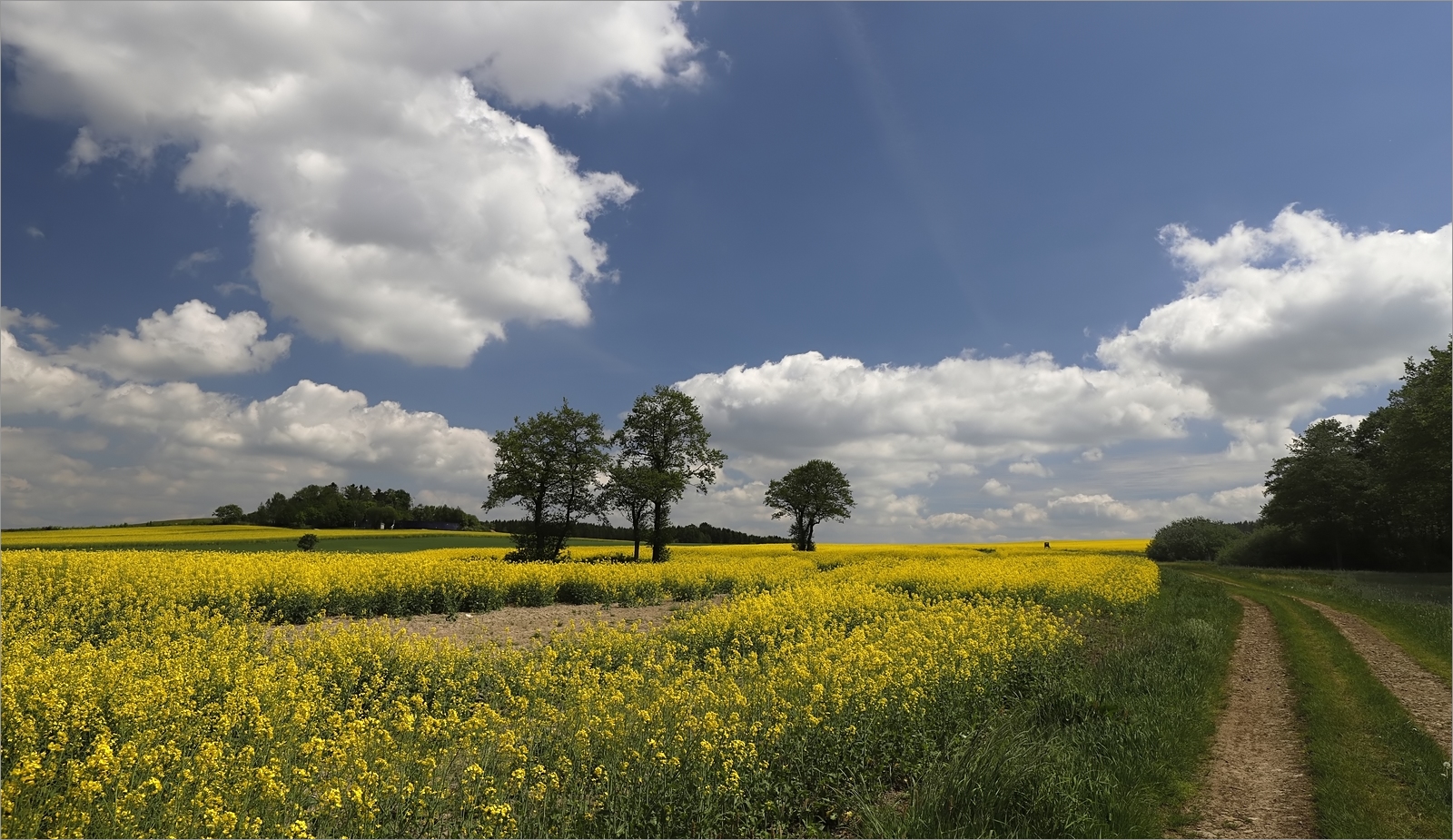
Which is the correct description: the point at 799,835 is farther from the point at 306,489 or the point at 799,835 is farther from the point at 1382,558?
the point at 306,489

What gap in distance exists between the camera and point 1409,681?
11734mm

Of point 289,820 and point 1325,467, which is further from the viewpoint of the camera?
point 1325,467

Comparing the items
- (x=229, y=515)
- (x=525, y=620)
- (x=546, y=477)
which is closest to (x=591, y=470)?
(x=546, y=477)

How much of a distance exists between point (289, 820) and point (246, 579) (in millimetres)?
14549

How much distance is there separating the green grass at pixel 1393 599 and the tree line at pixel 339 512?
252 ft

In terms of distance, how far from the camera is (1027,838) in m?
5.74

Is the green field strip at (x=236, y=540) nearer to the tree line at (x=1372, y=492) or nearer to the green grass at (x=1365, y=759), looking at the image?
the green grass at (x=1365, y=759)

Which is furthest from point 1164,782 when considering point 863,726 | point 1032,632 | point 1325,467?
point 1325,467

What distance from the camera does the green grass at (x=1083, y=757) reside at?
19.0ft

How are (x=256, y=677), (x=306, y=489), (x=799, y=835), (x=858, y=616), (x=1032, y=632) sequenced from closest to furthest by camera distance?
(x=799, y=835) → (x=256, y=677) → (x=1032, y=632) → (x=858, y=616) → (x=306, y=489)

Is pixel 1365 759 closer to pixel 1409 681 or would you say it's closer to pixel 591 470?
pixel 1409 681

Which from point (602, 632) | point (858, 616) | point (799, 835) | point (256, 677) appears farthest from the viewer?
point (858, 616)

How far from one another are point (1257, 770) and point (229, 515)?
101 m

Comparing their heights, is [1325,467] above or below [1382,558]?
above
